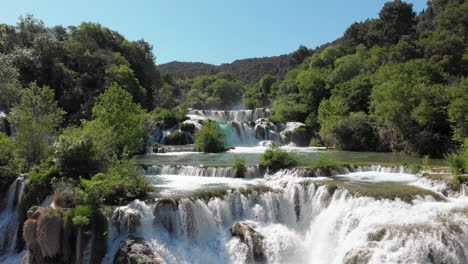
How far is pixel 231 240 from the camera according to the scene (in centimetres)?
1210

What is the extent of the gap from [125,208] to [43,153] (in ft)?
27.6

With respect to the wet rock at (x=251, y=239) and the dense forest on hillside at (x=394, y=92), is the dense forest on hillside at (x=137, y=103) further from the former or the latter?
the wet rock at (x=251, y=239)

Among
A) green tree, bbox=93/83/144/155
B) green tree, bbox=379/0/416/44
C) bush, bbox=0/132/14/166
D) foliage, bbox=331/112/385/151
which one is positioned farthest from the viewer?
green tree, bbox=379/0/416/44

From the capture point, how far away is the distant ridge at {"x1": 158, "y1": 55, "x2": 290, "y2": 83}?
448 ft

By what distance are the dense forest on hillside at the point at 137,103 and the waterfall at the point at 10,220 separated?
597mm

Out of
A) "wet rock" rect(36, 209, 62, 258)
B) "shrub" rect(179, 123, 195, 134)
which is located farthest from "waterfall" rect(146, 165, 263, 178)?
"shrub" rect(179, 123, 195, 134)

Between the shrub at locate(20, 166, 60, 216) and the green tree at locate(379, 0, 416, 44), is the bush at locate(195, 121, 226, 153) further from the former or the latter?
the green tree at locate(379, 0, 416, 44)

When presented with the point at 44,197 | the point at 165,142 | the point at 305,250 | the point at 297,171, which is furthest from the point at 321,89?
the point at 44,197

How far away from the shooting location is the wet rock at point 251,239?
11.4 m

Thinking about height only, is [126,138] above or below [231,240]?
above

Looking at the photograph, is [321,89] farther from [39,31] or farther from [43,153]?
[39,31]

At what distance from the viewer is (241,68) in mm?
152125

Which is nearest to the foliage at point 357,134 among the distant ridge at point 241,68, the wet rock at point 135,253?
the wet rock at point 135,253

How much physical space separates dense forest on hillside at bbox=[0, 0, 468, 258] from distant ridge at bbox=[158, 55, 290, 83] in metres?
63.0
